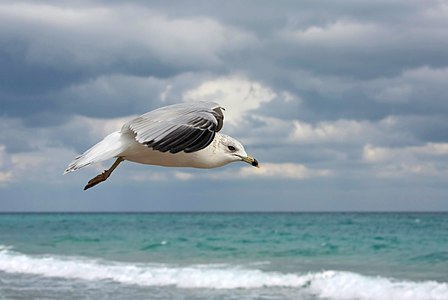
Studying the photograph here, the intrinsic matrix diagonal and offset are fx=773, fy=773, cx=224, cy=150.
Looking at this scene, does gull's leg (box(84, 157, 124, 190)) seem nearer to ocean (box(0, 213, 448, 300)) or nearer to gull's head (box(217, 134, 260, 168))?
gull's head (box(217, 134, 260, 168))

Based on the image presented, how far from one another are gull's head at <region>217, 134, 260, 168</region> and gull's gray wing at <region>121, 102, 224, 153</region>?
0.15 m

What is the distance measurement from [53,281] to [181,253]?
824 cm

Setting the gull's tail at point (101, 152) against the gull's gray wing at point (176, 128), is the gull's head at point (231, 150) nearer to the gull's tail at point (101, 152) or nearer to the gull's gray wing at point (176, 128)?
the gull's gray wing at point (176, 128)

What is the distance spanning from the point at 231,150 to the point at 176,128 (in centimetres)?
58

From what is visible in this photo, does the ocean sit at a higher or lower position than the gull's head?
lower

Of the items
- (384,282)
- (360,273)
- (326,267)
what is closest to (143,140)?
(384,282)

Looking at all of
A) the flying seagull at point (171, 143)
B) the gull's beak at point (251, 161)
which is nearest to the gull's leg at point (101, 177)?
Answer: the flying seagull at point (171, 143)

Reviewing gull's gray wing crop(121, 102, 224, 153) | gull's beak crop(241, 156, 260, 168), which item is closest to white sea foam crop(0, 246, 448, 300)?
gull's beak crop(241, 156, 260, 168)

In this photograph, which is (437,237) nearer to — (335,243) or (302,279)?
(335,243)

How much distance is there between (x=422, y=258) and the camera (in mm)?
20719

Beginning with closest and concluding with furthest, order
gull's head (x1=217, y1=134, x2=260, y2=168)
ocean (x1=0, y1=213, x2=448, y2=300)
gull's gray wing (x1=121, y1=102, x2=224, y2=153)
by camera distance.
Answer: gull's gray wing (x1=121, y1=102, x2=224, y2=153), gull's head (x1=217, y1=134, x2=260, y2=168), ocean (x1=0, y1=213, x2=448, y2=300)

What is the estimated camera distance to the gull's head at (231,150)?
3.28 meters

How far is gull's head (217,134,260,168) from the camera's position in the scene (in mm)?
3281

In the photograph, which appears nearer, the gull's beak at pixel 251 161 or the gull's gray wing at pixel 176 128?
the gull's gray wing at pixel 176 128
